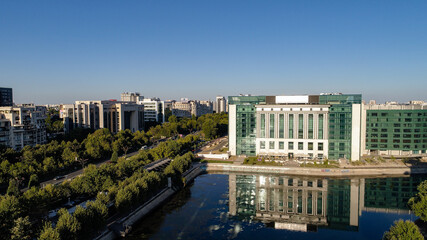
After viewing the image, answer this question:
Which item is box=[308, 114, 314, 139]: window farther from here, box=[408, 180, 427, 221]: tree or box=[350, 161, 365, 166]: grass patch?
box=[408, 180, 427, 221]: tree

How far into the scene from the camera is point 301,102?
1705 inches

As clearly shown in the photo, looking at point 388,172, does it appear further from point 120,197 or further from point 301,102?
point 120,197

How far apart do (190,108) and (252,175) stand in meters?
88.9

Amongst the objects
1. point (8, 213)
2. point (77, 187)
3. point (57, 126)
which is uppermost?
point (57, 126)

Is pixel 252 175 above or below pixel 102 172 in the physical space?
below

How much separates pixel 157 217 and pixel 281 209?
11141 millimetres

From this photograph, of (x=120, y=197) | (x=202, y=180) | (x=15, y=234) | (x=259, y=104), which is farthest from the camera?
(x=259, y=104)

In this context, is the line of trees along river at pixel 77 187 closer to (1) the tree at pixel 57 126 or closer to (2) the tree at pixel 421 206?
(2) the tree at pixel 421 206

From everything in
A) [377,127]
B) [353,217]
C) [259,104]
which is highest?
[259,104]

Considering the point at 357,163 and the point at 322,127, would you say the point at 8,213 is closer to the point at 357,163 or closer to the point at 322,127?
the point at 322,127

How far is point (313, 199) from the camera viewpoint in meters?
29.2

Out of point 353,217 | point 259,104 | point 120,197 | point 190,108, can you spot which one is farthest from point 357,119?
point 190,108

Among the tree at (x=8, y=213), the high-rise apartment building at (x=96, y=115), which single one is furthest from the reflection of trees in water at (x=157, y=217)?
the high-rise apartment building at (x=96, y=115)

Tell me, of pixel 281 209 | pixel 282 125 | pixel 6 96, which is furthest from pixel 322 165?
pixel 6 96
